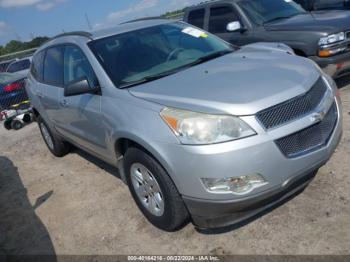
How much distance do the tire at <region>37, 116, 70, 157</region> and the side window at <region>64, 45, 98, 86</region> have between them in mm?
1502

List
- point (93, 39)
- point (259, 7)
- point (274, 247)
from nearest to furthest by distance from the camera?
1. point (274, 247)
2. point (93, 39)
3. point (259, 7)


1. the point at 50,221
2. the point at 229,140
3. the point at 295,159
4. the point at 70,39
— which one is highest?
the point at 70,39

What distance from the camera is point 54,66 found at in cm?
512

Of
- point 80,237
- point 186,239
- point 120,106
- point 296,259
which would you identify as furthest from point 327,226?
point 80,237

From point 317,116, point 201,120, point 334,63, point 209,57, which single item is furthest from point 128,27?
point 334,63

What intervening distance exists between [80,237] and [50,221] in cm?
65

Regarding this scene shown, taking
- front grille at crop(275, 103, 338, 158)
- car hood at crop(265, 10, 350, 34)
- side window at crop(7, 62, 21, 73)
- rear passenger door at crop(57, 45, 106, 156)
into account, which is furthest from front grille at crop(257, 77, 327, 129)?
side window at crop(7, 62, 21, 73)

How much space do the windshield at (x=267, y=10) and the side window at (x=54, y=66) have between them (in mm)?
3685

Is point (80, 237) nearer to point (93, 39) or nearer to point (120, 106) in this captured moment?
point (120, 106)

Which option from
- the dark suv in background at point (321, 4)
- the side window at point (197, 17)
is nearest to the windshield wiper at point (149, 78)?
the side window at point (197, 17)

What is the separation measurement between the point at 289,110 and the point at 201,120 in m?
0.67

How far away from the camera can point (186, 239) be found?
11.0 feet

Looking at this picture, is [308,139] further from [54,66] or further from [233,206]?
[54,66]

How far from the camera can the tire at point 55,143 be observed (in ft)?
19.4
